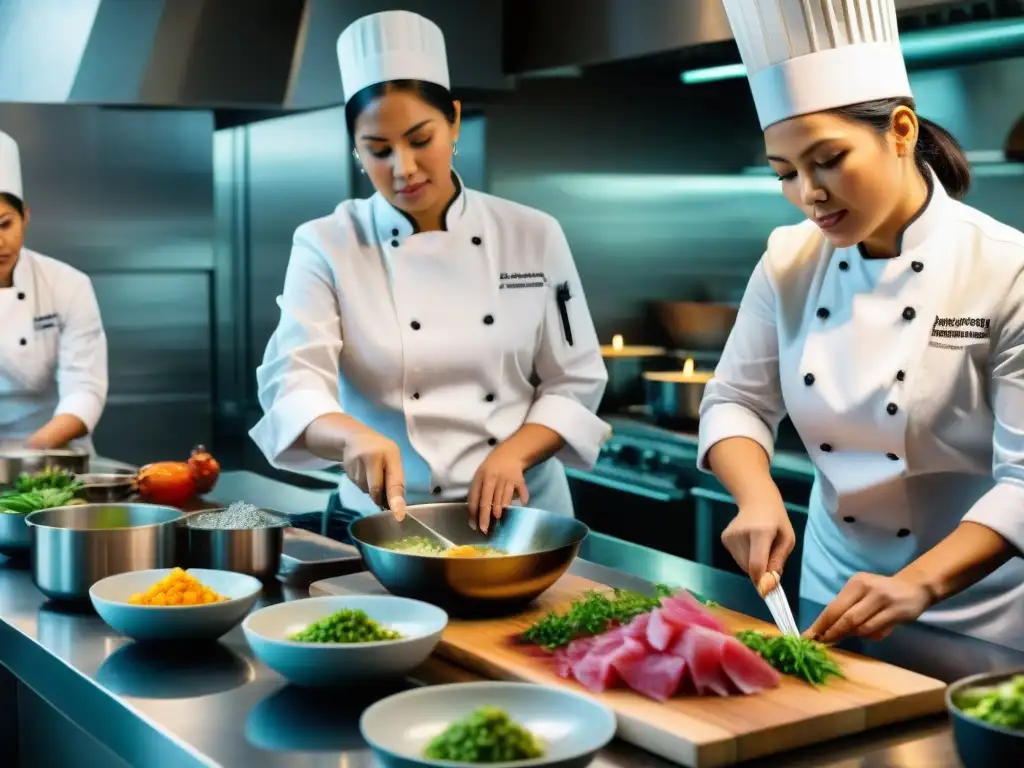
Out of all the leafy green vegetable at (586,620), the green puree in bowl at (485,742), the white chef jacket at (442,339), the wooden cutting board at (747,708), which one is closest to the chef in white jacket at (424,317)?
the white chef jacket at (442,339)

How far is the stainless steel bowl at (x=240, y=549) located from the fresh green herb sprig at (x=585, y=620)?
542 millimetres

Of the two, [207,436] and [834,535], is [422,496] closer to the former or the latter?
[834,535]

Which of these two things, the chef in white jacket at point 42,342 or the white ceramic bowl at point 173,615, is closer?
the white ceramic bowl at point 173,615

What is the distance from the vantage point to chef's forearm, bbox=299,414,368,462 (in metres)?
2.20

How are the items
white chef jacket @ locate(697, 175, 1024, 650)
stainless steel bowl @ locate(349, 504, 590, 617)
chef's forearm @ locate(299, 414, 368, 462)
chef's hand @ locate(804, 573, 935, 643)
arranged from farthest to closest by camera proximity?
chef's forearm @ locate(299, 414, 368, 462) → white chef jacket @ locate(697, 175, 1024, 650) → stainless steel bowl @ locate(349, 504, 590, 617) → chef's hand @ locate(804, 573, 935, 643)

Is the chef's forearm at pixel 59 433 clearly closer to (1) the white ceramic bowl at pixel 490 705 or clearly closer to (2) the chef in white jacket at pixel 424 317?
(2) the chef in white jacket at pixel 424 317

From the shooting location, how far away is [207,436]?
557 centimetres

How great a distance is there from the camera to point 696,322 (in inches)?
172

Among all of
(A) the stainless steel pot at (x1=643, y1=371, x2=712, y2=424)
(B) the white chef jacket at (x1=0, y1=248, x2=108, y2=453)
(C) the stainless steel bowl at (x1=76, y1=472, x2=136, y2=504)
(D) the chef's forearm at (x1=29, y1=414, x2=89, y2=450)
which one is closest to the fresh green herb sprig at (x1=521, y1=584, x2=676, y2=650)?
(C) the stainless steel bowl at (x1=76, y1=472, x2=136, y2=504)

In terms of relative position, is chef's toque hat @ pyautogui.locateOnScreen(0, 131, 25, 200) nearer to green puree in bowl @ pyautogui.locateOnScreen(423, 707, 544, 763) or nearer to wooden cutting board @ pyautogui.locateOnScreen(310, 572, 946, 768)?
wooden cutting board @ pyautogui.locateOnScreen(310, 572, 946, 768)

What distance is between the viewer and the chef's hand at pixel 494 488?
6.82ft

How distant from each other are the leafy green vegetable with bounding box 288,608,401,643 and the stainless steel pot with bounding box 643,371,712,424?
2.40 meters

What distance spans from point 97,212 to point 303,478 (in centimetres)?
146

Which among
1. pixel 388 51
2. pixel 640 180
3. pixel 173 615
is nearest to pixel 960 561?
pixel 173 615
